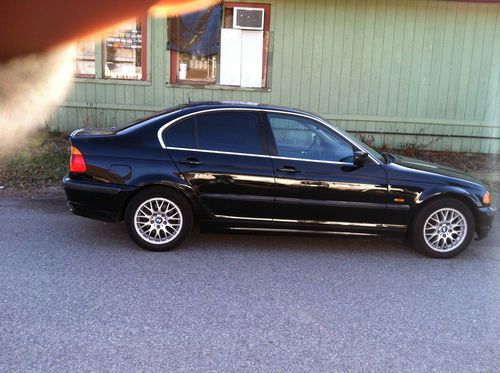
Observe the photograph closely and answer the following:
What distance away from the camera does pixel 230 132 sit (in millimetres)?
5445

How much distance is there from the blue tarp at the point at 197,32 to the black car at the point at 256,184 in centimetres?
519

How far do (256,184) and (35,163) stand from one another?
5.14 meters

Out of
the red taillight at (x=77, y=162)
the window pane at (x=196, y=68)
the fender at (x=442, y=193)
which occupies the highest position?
the window pane at (x=196, y=68)

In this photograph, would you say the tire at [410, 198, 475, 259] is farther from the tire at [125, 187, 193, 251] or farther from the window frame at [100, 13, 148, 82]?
the window frame at [100, 13, 148, 82]

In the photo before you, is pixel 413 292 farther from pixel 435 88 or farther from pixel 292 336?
pixel 435 88

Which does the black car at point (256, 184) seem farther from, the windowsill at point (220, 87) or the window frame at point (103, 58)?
the window frame at point (103, 58)

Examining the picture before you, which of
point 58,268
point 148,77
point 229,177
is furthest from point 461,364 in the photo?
point 148,77

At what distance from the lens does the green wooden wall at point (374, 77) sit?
33.3 feet

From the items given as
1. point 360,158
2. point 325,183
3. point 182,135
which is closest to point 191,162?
point 182,135

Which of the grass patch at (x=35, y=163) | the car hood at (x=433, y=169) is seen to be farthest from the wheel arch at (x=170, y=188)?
the grass patch at (x=35, y=163)

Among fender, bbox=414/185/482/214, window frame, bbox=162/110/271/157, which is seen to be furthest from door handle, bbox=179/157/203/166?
fender, bbox=414/185/482/214

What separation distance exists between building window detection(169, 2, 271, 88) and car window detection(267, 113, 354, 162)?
17.1 ft

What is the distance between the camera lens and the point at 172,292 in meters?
4.34

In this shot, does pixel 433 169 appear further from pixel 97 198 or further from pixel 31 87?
pixel 31 87
